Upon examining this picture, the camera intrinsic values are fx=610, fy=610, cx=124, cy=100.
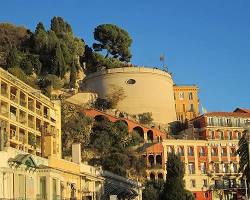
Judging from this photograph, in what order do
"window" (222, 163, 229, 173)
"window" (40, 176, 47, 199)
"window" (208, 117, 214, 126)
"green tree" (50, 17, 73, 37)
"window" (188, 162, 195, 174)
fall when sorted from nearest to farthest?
"window" (40, 176, 47, 199)
"window" (188, 162, 195, 174)
"window" (222, 163, 229, 173)
"window" (208, 117, 214, 126)
"green tree" (50, 17, 73, 37)

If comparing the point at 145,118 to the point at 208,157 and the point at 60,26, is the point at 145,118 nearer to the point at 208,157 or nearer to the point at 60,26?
the point at 208,157

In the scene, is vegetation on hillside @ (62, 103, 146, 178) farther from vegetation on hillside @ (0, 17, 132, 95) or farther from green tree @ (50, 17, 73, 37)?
green tree @ (50, 17, 73, 37)

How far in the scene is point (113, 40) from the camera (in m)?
138

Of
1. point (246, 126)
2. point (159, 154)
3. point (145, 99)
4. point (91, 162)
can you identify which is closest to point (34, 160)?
point (246, 126)

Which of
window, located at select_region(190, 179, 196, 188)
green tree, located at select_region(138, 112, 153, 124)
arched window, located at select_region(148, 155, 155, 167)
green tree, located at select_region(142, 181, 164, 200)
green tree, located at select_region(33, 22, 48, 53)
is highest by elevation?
green tree, located at select_region(33, 22, 48, 53)

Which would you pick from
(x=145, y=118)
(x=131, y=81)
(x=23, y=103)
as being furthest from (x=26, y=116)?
(x=131, y=81)

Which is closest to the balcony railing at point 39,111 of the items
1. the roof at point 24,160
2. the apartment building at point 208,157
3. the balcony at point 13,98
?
the balcony at point 13,98

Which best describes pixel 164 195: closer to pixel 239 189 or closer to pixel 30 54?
pixel 239 189

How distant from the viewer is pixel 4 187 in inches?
1549

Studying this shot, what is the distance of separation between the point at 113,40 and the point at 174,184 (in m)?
66.3

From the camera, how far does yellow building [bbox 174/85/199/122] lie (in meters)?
133

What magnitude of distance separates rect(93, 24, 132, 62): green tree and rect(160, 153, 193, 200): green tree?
59.9 meters

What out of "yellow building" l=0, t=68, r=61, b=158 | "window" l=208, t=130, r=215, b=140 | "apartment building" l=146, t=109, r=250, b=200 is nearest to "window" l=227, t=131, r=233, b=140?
"apartment building" l=146, t=109, r=250, b=200

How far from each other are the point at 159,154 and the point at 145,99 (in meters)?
18.4
